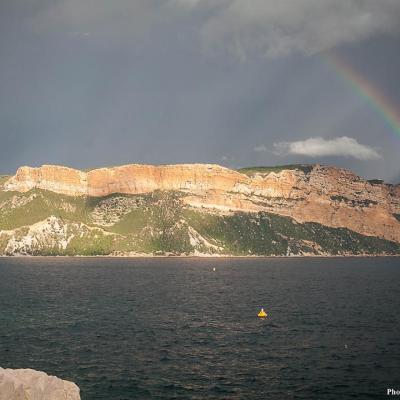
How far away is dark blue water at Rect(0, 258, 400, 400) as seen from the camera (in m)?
53.2

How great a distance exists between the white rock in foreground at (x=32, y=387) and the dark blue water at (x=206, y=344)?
13.2m

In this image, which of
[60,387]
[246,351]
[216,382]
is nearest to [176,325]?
[246,351]

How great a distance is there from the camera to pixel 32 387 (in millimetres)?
34781

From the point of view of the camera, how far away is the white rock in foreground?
33.2 meters

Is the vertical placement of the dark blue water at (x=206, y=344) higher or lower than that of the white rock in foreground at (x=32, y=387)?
lower

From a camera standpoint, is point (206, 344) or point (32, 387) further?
point (206, 344)

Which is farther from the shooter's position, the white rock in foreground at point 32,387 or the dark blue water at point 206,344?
the dark blue water at point 206,344

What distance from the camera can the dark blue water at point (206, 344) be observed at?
175 feet

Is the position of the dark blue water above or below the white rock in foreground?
below

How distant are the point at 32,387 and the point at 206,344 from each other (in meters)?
42.7

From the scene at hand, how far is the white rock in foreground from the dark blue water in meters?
13.2

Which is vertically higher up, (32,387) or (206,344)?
(32,387)

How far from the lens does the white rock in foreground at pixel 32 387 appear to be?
33219 mm

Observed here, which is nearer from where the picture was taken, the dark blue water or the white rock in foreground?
the white rock in foreground
